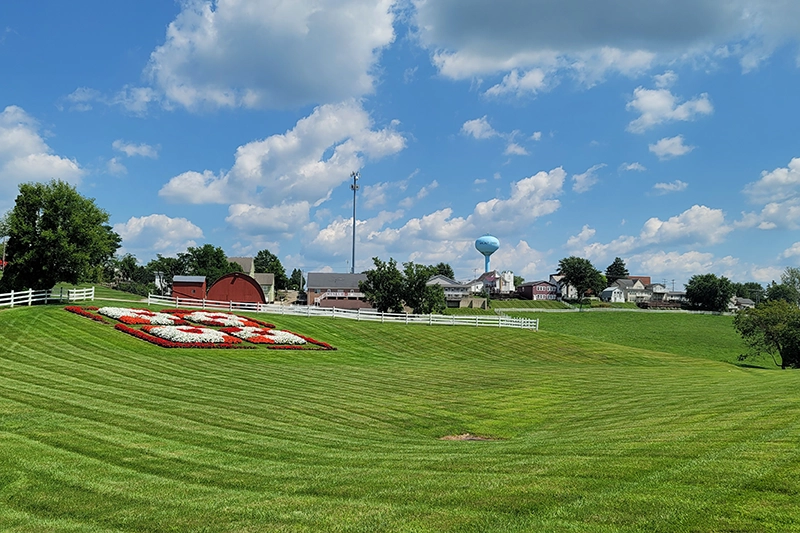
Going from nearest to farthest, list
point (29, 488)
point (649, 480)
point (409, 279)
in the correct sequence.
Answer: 1. point (649, 480)
2. point (29, 488)
3. point (409, 279)

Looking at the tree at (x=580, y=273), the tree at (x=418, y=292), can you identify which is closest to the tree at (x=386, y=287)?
the tree at (x=418, y=292)

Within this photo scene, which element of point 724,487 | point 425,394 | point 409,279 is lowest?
point 425,394

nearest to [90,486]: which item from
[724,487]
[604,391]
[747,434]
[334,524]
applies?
[334,524]

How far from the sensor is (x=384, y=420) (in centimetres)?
1571

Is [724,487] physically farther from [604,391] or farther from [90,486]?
[604,391]

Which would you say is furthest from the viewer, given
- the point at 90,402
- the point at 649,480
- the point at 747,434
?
the point at 90,402

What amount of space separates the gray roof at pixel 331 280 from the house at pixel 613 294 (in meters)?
85.6

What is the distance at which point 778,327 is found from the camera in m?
51.1

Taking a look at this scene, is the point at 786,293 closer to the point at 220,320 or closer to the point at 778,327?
the point at 778,327

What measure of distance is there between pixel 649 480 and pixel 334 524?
4.57 metres

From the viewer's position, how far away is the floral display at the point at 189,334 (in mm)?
30719

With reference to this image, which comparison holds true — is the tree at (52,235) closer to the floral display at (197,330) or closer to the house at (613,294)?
the floral display at (197,330)

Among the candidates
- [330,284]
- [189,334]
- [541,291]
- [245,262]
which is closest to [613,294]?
[541,291]

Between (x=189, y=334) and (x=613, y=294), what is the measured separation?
507 ft
